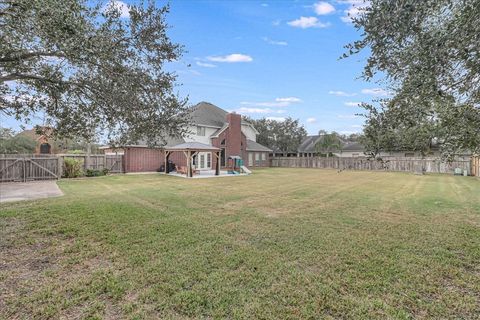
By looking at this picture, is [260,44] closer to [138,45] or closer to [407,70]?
[138,45]

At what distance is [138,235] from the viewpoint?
5566mm

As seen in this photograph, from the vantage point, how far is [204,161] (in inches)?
1042

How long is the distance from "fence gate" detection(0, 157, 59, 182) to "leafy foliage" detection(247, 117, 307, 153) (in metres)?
32.6

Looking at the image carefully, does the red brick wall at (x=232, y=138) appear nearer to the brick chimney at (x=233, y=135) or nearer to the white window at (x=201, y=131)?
the brick chimney at (x=233, y=135)

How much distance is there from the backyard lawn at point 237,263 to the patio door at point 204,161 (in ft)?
58.8

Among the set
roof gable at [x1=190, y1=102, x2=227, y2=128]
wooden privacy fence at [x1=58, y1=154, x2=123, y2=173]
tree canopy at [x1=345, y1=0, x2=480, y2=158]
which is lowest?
wooden privacy fence at [x1=58, y1=154, x2=123, y2=173]

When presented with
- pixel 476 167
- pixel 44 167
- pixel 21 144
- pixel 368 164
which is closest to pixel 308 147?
pixel 368 164

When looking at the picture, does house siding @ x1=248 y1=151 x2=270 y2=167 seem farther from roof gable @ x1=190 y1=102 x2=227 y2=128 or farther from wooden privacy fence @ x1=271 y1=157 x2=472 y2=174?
roof gable @ x1=190 y1=102 x2=227 y2=128

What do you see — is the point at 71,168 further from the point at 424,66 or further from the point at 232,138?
the point at 424,66

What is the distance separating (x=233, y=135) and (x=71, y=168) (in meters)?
15.4

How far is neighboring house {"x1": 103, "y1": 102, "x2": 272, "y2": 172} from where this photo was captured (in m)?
23.1

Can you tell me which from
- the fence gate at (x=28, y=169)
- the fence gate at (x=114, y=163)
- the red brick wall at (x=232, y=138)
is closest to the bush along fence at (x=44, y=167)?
the fence gate at (x=28, y=169)

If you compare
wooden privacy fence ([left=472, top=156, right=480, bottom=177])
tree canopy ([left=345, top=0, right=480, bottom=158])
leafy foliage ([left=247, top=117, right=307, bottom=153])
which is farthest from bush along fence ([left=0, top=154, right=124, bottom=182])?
leafy foliage ([left=247, top=117, right=307, bottom=153])

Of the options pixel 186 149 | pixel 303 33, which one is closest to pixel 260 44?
pixel 303 33
